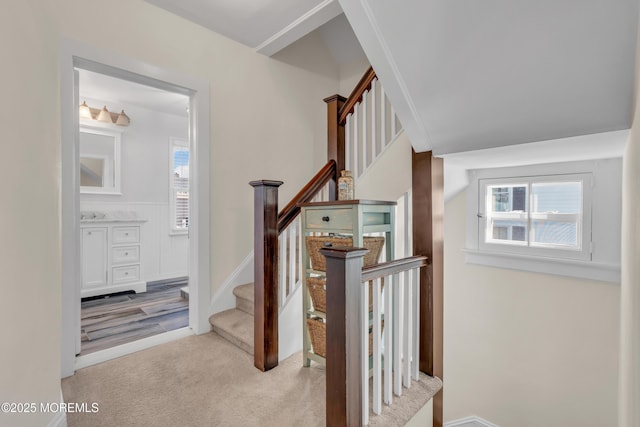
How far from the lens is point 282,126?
319 cm

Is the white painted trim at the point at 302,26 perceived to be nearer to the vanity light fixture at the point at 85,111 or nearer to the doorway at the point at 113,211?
the doorway at the point at 113,211

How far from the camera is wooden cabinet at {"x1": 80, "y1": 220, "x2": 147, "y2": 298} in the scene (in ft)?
12.3

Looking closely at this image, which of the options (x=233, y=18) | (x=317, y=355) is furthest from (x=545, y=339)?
(x=233, y=18)

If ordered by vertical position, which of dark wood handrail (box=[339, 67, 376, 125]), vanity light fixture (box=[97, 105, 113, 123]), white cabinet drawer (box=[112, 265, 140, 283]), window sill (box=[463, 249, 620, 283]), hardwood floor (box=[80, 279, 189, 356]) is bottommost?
hardwood floor (box=[80, 279, 189, 356])

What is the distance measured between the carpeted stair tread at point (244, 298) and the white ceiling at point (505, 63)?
186 centimetres

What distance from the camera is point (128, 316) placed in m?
3.10

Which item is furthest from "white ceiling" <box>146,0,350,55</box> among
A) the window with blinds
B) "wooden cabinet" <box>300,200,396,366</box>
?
the window with blinds

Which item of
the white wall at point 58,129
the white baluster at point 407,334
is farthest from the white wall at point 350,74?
the white baluster at point 407,334

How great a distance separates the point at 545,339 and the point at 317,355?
66.2 inches

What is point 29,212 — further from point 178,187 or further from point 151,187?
point 178,187

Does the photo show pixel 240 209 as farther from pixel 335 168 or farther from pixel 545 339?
pixel 545 339

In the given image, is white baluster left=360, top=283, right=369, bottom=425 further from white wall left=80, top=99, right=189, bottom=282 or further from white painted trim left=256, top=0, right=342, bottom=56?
white wall left=80, top=99, right=189, bottom=282

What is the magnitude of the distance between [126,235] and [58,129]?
3.08 m

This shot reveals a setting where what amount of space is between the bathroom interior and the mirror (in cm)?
1
